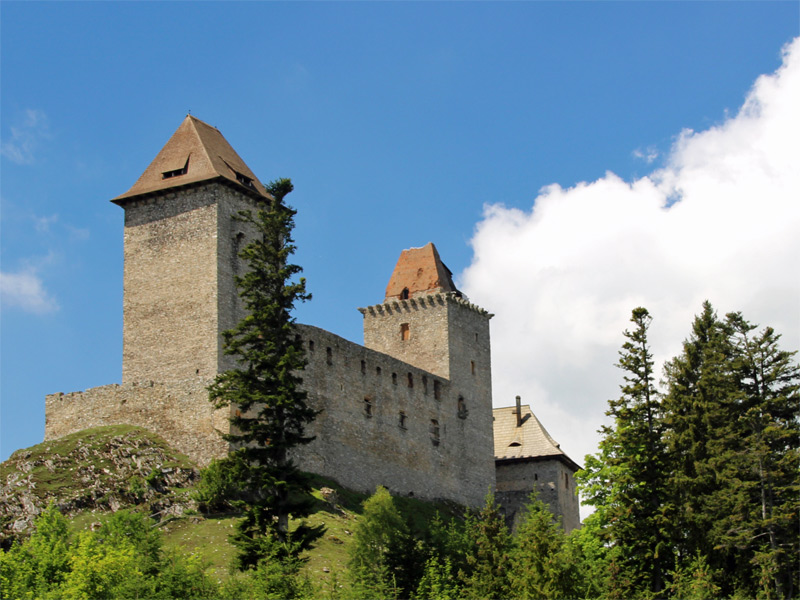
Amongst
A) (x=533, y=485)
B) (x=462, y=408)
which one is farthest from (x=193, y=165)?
(x=533, y=485)

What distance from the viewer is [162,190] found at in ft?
218

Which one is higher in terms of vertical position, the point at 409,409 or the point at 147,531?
the point at 409,409

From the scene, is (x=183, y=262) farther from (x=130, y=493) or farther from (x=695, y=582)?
(x=695, y=582)

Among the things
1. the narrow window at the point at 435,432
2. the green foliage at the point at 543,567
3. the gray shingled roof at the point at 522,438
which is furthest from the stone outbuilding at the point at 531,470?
the green foliage at the point at 543,567

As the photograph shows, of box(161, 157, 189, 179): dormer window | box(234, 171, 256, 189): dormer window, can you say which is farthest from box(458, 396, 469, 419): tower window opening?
box(161, 157, 189, 179): dormer window

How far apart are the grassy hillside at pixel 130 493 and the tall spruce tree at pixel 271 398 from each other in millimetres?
3571

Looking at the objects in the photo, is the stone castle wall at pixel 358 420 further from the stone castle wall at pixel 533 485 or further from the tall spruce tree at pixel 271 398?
the tall spruce tree at pixel 271 398

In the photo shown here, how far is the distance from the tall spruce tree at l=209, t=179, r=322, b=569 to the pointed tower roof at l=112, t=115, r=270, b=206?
14094mm

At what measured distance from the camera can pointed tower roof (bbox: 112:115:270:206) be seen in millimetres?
66438

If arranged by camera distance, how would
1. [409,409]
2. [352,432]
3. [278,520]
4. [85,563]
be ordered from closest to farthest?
[85,563], [278,520], [352,432], [409,409]

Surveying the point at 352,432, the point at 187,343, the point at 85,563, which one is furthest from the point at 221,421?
the point at 85,563

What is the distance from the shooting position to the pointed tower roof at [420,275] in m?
82.4

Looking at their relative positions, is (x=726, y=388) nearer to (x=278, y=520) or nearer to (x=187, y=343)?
(x=278, y=520)

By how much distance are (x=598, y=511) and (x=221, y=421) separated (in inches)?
660
